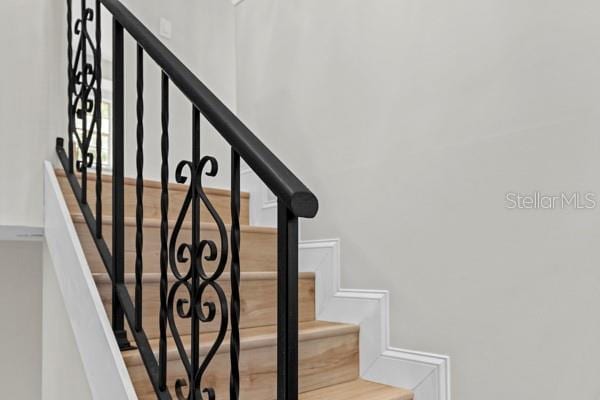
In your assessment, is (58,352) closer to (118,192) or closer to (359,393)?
(118,192)

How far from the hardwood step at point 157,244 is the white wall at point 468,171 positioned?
0.68 ft

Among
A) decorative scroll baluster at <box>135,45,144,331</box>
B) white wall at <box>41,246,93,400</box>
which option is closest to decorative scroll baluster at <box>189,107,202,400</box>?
decorative scroll baluster at <box>135,45,144,331</box>

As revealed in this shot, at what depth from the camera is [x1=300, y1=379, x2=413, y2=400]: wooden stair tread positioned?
1569 mm

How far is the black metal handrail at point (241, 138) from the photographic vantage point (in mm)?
869

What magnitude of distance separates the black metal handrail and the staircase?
0.63m

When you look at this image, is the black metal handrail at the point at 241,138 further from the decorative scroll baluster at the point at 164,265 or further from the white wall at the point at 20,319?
the white wall at the point at 20,319

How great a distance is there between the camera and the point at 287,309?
2.92 ft

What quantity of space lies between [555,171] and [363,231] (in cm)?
72

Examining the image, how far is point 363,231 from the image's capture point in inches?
74.4

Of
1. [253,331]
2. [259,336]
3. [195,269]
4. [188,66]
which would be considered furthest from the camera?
[188,66]

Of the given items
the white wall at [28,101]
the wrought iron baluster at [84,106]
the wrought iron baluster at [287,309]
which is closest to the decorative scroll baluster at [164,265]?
the wrought iron baluster at [287,309]

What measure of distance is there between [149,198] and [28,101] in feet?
1.86

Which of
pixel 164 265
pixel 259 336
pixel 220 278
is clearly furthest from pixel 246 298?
pixel 164 265

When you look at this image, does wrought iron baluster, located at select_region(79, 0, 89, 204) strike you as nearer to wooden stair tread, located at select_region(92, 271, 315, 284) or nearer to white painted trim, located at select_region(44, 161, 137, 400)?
white painted trim, located at select_region(44, 161, 137, 400)
